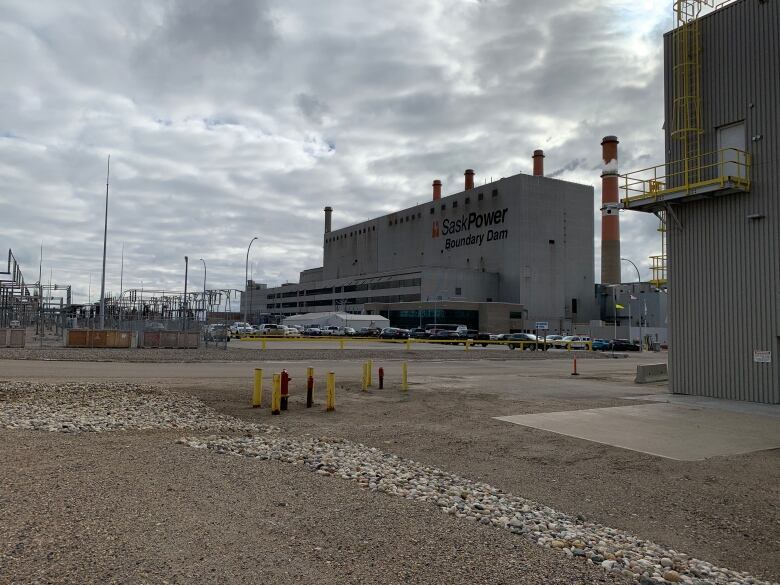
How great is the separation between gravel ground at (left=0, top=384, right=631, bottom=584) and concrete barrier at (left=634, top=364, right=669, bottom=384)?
19.7 m

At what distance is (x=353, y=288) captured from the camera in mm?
125562

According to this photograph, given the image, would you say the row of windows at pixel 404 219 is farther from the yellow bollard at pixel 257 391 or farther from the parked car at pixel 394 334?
the yellow bollard at pixel 257 391

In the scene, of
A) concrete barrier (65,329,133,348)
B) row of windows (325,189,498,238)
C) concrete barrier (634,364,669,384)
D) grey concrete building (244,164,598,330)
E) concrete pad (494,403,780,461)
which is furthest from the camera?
row of windows (325,189,498,238)

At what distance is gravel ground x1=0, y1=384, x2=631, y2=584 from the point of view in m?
4.78

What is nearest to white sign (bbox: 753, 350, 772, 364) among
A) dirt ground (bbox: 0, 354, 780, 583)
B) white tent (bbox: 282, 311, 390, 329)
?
dirt ground (bbox: 0, 354, 780, 583)

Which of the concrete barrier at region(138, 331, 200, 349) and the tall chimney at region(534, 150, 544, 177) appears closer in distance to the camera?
the concrete barrier at region(138, 331, 200, 349)

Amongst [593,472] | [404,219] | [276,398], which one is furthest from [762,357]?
[404,219]

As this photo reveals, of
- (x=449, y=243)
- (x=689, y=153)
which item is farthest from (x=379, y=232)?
(x=689, y=153)

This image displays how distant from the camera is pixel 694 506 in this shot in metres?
7.28

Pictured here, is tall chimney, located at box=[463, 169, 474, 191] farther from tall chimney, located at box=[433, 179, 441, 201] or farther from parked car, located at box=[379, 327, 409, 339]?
parked car, located at box=[379, 327, 409, 339]

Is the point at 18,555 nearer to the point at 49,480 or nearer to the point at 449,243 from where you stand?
the point at 49,480

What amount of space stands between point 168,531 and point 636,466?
6.97m

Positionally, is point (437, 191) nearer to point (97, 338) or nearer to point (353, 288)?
point (353, 288)

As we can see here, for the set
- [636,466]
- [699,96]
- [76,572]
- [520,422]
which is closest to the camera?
[76,572]
